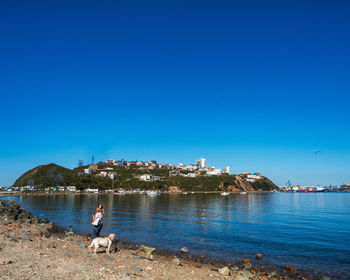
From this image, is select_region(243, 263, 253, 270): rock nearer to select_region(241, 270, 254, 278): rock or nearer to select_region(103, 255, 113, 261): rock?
select_region(241, 270, 254, 278): rock

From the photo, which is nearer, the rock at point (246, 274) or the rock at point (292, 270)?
the rock at point (246, 274)

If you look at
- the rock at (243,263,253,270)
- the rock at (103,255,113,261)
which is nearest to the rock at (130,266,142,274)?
the rock at (103,255,113,261)

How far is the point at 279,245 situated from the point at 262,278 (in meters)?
10.5

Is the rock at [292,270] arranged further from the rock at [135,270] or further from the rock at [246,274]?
the rock at [135,270]

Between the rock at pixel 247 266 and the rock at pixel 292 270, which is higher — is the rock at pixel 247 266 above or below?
above

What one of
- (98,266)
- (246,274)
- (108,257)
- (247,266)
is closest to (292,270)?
(247,266)

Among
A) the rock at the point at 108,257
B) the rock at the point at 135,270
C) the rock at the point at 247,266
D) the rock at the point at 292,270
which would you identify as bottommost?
the rock at the point at 292,270

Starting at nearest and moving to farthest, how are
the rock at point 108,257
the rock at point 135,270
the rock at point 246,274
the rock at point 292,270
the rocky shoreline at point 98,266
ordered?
the rocky shoreline at point 98,266 < the rock at point 135,270 < the rock at point 246,274 < the rock at point 108,257 < the rock at point 292,270

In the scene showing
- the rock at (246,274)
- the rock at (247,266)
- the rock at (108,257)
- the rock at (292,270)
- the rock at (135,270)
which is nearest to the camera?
the rock at (135,270)

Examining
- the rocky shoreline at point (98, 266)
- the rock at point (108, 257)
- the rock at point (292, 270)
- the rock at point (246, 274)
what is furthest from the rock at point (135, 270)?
the rock at point (292, 270)

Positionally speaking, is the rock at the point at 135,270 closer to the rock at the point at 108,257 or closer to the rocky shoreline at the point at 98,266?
the rocky shoreline at the point at 98,266

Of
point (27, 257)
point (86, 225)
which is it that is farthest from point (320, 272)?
point (86, 225)

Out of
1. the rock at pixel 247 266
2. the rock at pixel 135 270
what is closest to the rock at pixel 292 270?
the rock at pixel 247 266

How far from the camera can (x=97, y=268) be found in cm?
1255
